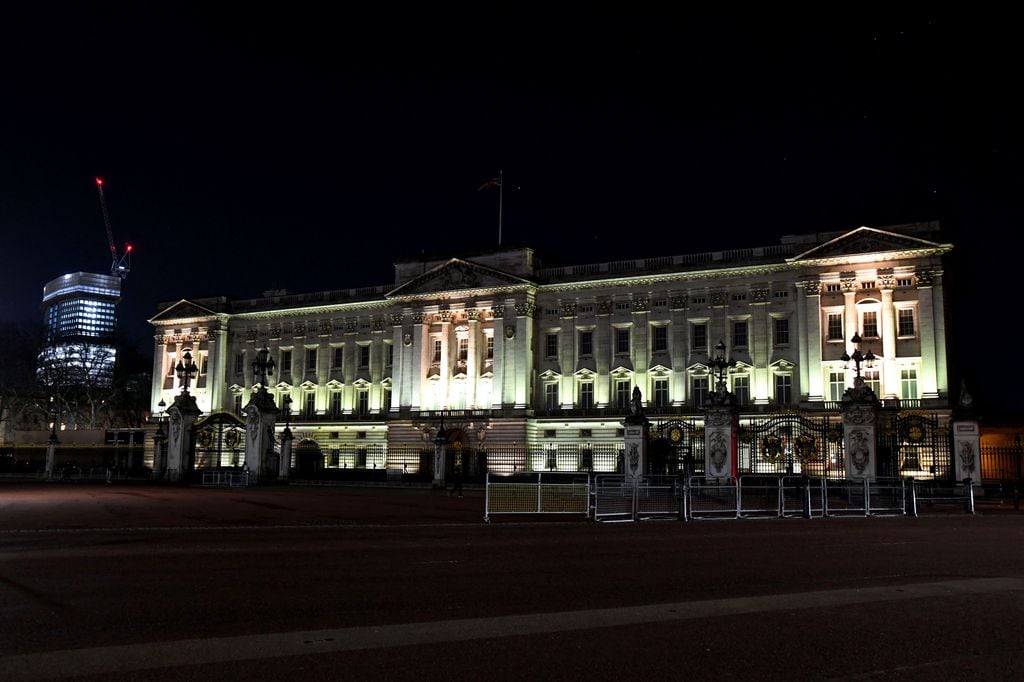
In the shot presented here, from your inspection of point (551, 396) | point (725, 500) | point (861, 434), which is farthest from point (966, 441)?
point (551, 396)

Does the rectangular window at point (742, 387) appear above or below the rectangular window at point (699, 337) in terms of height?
below

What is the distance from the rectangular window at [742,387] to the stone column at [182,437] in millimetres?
34599

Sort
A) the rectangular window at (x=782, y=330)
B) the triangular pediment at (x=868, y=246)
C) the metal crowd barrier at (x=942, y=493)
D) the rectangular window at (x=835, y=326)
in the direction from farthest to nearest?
1. the rectangular window at (x=782, y=330)
2. the rectangular window at (x=835, y=326)
3. the triangular pediment at (x=868, y=246)
4. the metal crowd barrier at (x=942, y=493)

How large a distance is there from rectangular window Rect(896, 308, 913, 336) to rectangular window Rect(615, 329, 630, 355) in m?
17.6

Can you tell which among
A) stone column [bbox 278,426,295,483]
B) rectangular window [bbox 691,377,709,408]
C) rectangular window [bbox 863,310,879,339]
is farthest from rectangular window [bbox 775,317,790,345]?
stone column [bbox 278,426,295,483]

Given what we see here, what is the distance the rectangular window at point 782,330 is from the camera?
61281mm

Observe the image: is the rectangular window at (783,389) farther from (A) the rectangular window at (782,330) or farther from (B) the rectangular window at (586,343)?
(B) the rectangular window at (586,343)

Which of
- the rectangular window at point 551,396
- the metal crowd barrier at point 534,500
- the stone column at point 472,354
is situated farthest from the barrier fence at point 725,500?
the stone column at point 472,354

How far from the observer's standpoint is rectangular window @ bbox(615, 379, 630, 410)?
6482 cm

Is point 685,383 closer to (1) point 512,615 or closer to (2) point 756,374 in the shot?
(2) point 756,374

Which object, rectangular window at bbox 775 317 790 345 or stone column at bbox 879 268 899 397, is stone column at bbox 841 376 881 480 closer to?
stone column at bbox 879 268 899 397

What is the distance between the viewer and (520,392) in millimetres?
66625

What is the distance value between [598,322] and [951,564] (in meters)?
53.8

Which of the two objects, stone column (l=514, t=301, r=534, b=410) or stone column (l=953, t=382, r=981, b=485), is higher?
stone column (l=514, t=301, r=534, b=410)
